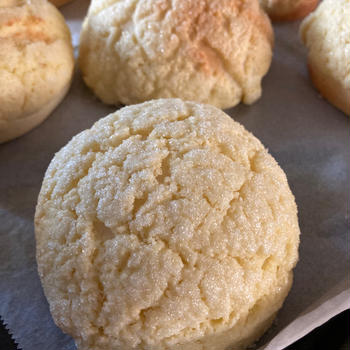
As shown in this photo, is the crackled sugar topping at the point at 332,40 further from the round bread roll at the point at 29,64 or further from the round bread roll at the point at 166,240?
the round bread roll at the point at 29,64

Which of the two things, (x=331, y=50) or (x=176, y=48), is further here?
(x=331, y=50)

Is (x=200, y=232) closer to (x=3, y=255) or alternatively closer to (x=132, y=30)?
(x=3, y=255)

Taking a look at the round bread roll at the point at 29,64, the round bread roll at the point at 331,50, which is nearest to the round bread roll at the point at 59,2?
the round bread roll at the point at 29,64

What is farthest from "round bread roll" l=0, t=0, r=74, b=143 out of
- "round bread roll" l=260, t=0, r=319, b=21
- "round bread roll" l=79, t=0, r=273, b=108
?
"round bread roll" l=260, t=0, r=319, b=21

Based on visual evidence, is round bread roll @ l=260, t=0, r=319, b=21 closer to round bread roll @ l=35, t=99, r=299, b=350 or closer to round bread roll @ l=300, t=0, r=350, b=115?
round bread roll @ l=300, t=0, r=350, b=115

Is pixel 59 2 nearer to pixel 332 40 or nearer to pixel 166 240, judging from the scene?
pixel 332 40

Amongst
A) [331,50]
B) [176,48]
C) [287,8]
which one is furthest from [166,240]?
[287,8]

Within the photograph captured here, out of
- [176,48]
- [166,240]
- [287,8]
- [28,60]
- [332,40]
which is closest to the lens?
[166,240]
